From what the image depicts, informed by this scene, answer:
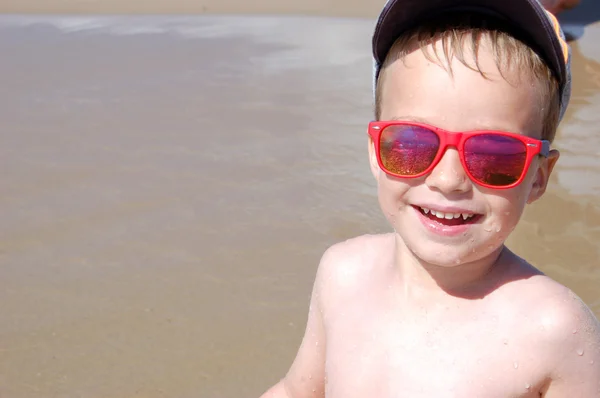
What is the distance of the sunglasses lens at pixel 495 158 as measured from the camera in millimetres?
1476

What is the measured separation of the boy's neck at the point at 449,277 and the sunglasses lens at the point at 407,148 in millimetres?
247

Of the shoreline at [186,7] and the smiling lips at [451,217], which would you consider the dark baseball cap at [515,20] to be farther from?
the shoreline at [186,7]

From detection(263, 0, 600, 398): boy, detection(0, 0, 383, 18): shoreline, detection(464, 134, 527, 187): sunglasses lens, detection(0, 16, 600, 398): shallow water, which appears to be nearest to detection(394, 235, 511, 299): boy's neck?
detection(263, 0, 600, 398): boy

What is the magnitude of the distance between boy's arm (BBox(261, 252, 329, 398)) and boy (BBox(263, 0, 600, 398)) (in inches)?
8.0

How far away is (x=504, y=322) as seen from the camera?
62.5 inches

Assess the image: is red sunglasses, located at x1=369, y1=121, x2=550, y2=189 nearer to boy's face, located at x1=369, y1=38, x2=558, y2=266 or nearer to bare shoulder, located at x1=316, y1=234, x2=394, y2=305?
boy's face, located at x1=369, y1=38, x2=558, y2=266

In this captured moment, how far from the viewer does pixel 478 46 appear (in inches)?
58.7

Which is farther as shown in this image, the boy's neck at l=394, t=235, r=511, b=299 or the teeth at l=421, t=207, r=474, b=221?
the boy's neck at l=394, t=235, r=511, b=299

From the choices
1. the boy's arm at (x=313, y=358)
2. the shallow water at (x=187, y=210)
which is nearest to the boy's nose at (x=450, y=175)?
the boy's arm at (x=313, y=358)

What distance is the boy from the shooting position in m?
1.48

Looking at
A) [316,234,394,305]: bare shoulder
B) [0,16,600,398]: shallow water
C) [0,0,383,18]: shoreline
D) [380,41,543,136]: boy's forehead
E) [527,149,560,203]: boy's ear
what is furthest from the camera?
[0,0,383,18]: shoreline

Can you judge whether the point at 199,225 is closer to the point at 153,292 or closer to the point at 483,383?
the point at 153,292

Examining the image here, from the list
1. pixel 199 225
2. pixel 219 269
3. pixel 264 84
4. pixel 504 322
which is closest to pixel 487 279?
pixel 504 322

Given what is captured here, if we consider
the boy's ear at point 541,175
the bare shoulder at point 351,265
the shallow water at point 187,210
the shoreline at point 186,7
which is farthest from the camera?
the shoreline at point 186,7
